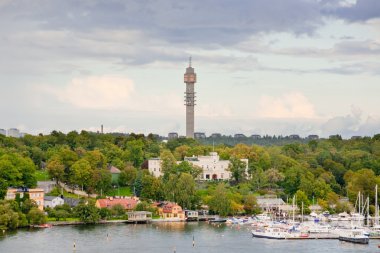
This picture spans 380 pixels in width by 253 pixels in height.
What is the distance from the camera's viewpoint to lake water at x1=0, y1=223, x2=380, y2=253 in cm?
4384

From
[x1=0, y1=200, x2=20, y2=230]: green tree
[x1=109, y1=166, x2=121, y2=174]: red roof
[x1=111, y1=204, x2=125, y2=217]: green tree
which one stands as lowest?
[x1=0, y1=200, x2=20, y2=230]: green tree

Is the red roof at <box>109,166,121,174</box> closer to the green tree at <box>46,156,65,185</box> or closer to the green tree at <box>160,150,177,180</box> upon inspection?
the green tree at <box>160,150,177,180</box>

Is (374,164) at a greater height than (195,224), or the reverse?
(374,164)

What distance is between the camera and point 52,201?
2410 inches

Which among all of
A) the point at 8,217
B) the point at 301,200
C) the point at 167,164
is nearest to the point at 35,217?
the point at 8,217

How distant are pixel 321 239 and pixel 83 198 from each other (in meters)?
19.1

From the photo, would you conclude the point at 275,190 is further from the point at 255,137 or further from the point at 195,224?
the point at 255,137

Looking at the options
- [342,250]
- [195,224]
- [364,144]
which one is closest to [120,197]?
[195,224]

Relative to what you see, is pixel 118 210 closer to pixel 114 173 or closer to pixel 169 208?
pixel 169 208

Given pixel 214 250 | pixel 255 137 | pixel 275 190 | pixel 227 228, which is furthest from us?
pixel 255 137

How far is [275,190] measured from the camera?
73688mm

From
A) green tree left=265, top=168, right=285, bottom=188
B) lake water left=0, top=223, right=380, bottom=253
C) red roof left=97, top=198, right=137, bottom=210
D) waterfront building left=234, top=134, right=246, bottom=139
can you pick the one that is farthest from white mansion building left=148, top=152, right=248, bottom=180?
waterfront building left=234, top=134, right=246, bottom=139

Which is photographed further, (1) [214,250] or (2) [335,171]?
(2) [335,171]

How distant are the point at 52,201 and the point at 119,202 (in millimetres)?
4629
